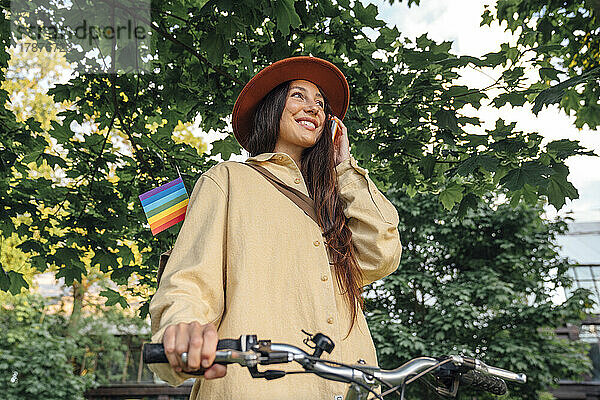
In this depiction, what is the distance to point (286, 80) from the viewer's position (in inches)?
82.9

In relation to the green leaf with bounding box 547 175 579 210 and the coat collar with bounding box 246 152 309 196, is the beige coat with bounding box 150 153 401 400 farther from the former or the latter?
the green leaf with bounding box 547 175 579 210

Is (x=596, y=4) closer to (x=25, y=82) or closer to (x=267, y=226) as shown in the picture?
(x=267, y=226)

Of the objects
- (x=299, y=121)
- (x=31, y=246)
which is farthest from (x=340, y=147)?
(x=31, y=246)

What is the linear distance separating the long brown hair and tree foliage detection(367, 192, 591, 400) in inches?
265

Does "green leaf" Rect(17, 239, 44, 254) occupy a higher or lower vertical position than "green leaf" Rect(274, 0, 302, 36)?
lower

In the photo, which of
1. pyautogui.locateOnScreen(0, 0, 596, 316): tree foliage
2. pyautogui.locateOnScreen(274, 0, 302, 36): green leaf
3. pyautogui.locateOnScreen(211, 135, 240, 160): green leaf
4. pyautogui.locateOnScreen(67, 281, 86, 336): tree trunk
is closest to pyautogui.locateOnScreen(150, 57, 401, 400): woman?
pyautogui.locateOnScreen(274, 0, 302, 36): green leaf

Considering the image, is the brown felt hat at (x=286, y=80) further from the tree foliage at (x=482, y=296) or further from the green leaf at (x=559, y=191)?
the tree foliage at (x=482, y=296)

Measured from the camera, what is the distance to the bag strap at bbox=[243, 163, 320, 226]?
1734 mm

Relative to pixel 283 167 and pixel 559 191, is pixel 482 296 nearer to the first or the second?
pixel 559 191

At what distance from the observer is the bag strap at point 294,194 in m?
1.73

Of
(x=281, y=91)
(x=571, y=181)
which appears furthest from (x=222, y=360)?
(x=571, y=181)

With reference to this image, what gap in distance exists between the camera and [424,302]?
9250 mm

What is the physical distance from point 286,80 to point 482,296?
288 inches

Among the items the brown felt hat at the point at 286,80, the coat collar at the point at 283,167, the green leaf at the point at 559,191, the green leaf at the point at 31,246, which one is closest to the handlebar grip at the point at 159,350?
the coat collar at the point at 283,167
